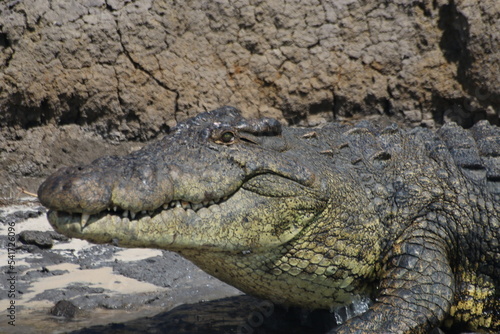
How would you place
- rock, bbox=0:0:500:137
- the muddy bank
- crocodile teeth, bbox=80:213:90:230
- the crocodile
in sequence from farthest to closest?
rock, bbox=0:0:500:137 < the muddy bank < the crocodile < crocodile teeth, bbox=80:213:90:230

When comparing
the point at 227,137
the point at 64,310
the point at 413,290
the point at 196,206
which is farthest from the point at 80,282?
the point at 413,290

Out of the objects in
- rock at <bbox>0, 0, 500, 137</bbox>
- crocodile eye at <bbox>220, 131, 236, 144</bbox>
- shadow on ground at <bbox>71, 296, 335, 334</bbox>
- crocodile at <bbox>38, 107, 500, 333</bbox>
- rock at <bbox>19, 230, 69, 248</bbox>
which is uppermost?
rock at <bbox>0, 0, 500, 137</bbox>

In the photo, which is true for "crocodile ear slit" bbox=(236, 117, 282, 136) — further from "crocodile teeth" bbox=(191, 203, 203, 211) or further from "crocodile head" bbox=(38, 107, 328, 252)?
"crocodile teeth" bbox=(191, 203, 203, 211)

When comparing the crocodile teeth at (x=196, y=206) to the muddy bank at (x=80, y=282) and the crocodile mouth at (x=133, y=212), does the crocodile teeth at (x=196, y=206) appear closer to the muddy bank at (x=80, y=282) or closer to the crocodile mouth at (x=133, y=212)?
the crocodile mouth at (x=133, y=212)

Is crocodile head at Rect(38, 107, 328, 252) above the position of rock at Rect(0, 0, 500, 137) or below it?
below

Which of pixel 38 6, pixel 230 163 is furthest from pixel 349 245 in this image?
pixel 38 6

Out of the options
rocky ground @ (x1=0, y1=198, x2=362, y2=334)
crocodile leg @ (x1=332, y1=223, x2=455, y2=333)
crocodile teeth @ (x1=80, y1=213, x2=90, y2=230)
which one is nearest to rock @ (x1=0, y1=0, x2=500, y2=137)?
rocky ground @ (x1=0, y1=198, x2=362, y2=334)

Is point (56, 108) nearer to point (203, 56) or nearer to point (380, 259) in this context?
point (203, 56)

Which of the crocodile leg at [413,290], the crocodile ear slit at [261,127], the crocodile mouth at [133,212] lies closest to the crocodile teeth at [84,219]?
the crocodile mouth at [133,212]
